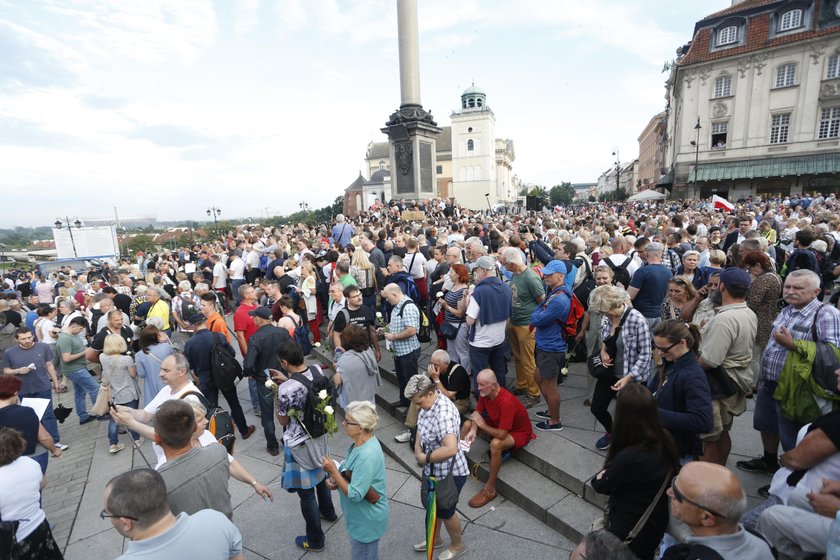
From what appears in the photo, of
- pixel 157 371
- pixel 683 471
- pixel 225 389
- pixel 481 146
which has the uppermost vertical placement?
pixel 481 146

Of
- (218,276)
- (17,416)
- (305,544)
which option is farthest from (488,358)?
(218,276)

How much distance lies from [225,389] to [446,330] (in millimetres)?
3182

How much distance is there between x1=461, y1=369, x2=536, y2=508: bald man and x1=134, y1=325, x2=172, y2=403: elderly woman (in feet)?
13.4

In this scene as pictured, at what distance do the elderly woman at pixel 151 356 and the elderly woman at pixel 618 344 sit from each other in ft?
17.6

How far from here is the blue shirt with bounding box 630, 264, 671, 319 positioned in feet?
17.7

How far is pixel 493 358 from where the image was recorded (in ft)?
18.0

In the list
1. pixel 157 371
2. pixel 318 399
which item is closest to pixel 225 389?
pixel 157 371

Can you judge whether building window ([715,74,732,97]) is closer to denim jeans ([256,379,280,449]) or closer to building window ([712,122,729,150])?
building window ([712,122,729,150])

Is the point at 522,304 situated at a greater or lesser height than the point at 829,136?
lesser

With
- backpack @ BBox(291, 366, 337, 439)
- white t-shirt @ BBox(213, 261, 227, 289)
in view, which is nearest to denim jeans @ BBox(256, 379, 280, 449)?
backpack @ BBox(291, 366, 337, 439)

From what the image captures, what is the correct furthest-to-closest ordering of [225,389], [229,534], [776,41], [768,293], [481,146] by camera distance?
[481,146] → [776,41] → [225,389] → [768,293] → [229,534]

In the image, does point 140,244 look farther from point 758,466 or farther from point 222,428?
point 758,466

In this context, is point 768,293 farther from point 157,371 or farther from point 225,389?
point 157,371

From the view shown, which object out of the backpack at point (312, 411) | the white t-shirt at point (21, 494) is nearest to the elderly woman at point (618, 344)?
the backpack at point (312, 411)
